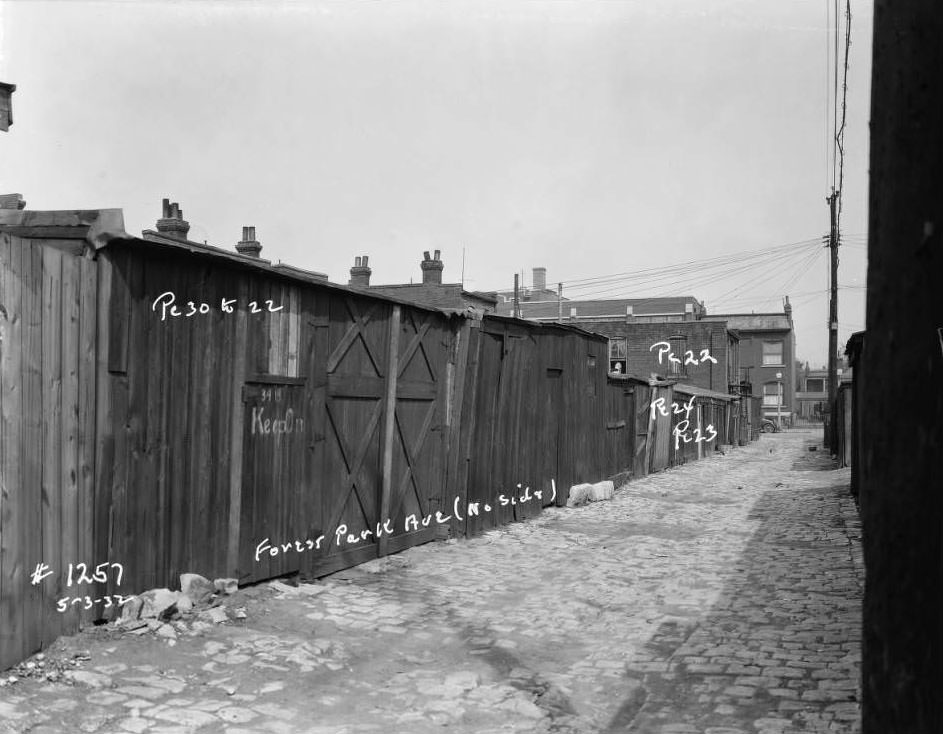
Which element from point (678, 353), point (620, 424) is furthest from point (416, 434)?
point (678, 353)

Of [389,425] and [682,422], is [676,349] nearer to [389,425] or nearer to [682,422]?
[682,422]

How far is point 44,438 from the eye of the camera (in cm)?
550

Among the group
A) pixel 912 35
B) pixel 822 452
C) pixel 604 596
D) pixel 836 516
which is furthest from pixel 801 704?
pixel 822 452

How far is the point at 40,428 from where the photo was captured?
18.0 feet

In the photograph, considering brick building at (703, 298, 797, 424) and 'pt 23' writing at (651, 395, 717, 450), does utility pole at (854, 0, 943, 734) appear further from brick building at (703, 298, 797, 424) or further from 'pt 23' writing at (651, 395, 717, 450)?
brick building at (703, 298, 797, 424)

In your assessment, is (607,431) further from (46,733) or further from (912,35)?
(912,35)

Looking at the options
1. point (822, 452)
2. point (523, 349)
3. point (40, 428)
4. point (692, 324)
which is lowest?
point (822, 452)

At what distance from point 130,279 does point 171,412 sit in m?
1.07

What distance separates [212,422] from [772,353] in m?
70.4

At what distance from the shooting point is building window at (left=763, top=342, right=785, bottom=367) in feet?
236

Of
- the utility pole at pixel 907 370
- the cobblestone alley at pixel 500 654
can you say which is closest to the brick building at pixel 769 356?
the cobblestone alley at pixel 500 654

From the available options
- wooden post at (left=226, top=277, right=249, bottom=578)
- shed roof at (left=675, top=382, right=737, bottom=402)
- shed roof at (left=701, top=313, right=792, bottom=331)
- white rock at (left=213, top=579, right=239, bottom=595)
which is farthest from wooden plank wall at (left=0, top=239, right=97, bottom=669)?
shed roof at (left=701, top=313, right=792, bottom=331)

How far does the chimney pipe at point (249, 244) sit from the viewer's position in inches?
1176

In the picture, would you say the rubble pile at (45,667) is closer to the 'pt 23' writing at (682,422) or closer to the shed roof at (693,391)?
the 'pt 23' writing at (682,422)
